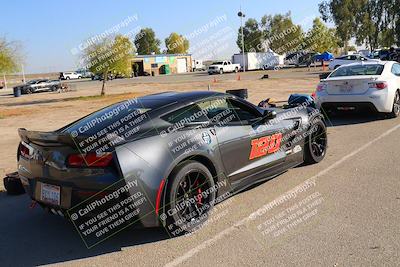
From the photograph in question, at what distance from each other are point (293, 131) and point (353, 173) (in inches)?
41.9

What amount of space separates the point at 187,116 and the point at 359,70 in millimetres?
7470

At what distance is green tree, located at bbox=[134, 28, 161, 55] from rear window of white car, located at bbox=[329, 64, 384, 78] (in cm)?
11009

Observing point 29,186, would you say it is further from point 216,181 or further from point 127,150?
point 216,181

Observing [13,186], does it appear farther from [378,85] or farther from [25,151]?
[378,85]

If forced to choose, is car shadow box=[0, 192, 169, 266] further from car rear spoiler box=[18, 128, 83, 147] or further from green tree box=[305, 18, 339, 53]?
green tree box=[305, 18, 339, 53]

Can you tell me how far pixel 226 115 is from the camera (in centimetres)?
509

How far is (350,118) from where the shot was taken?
10984mm

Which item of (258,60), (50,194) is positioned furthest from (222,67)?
(50,194)

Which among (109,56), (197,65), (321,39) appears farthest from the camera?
(197,65)

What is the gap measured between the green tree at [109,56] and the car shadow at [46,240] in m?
23.2

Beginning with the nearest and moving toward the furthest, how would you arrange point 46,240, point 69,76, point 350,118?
1. point 46,240
2. point 350,118
3. point 69,76

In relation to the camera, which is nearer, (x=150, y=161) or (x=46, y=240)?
(x=150, y=161)

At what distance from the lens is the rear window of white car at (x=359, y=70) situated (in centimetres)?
1032

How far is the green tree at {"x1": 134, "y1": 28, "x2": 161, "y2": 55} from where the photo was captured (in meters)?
118
